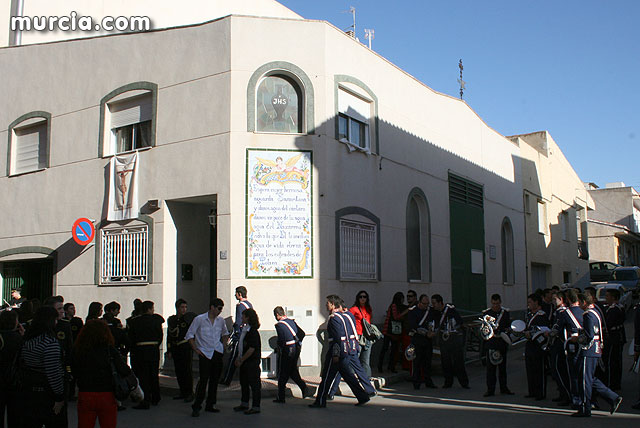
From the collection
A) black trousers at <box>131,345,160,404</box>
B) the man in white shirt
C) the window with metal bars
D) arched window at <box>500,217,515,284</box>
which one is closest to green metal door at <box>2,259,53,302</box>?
black trousers at <box>131,345,160,404</box>

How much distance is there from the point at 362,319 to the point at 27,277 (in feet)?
31.2

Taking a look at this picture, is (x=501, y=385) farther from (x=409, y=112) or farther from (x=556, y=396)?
(x=409, y=112)

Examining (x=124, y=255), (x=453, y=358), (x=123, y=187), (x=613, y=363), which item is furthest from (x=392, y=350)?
(x=123, y=187)

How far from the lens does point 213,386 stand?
9.84m

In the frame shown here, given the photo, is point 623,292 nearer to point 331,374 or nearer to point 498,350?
point 498,350

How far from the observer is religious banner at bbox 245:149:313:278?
12.8 meters

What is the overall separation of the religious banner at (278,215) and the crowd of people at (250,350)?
1.06m

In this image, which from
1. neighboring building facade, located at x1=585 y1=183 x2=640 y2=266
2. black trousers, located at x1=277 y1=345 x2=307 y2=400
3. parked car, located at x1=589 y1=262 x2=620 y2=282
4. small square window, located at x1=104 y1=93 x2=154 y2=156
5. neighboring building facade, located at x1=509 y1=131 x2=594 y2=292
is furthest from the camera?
neighboring building facade, located at x1=585 y1=183 x2=640 y2=266

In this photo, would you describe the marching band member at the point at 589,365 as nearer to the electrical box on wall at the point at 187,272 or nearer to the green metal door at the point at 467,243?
the electrical box on wall at the point at 187,272

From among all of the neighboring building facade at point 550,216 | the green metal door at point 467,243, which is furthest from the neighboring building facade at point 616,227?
the green metal door at point 467,243

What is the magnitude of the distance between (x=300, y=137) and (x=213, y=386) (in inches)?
223

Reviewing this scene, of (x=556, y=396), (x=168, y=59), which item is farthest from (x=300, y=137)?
(x=556, y=396)

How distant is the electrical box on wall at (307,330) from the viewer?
499 inches
